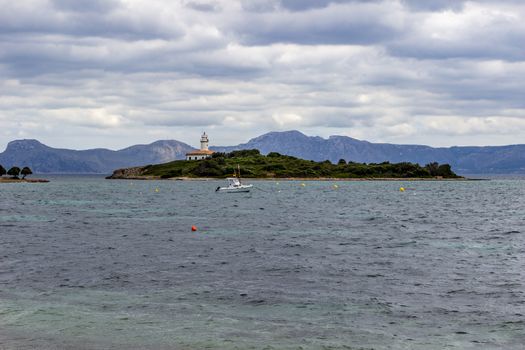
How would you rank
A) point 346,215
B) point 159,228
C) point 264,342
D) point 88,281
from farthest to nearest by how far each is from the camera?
point 346,215 < point 159,228 < point 88,281 < point 264,342

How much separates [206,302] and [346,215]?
6159cm

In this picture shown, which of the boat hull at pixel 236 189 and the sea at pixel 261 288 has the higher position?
the boat hull at pixel 236 189

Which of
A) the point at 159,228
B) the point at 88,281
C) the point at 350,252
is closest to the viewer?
the point at 88,281

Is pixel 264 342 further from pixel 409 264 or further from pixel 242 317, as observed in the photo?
pixel 409 264

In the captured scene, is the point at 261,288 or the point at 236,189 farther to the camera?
the point at 236,189

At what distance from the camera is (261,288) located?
34.8 meters

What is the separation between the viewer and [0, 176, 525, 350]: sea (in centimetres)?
2525

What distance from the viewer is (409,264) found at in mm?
43938

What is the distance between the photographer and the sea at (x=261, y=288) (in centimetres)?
2525

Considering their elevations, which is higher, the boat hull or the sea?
the boat hull

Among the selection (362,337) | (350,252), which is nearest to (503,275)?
(350,252)

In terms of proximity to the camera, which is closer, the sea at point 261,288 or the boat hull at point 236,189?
the sea at point 261,288

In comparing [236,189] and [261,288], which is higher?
[236,189]

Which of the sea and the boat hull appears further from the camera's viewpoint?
the boat hull
